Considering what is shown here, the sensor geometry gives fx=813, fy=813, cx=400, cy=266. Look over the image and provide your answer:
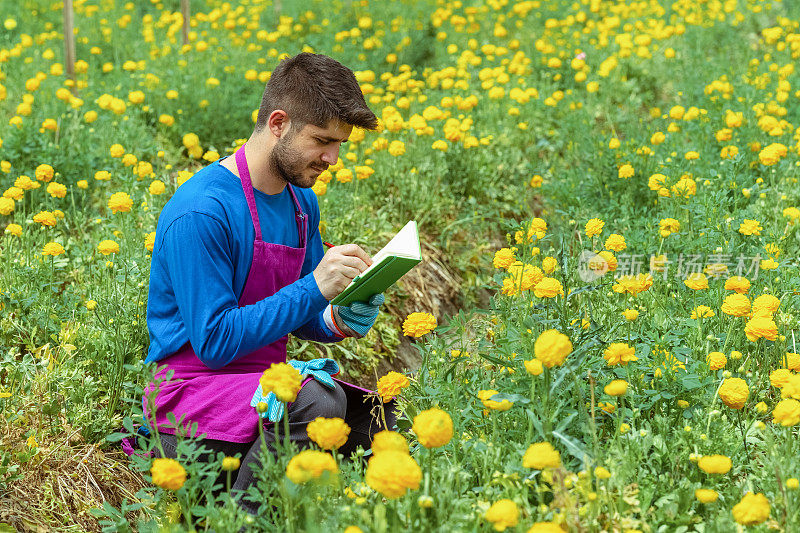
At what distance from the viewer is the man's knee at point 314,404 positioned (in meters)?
2.49

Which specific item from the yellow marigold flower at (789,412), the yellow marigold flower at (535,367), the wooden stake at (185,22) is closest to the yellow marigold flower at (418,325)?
the yellow marigold flower at (535,367)

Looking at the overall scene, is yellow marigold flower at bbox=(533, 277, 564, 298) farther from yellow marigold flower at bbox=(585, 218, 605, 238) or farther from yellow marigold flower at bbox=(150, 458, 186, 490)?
yellow marigold flower at bbox=(150, 458, 186, 490)

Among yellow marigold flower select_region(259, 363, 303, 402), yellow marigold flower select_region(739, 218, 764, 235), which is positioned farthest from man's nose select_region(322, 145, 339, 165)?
yellow marigold flower select_region(739, 218, 764, 235)

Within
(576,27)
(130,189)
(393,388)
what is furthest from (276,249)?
(576,27)

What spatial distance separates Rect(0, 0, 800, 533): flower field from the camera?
198cm

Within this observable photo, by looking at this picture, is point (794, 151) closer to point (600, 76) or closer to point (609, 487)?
point (600, 76)

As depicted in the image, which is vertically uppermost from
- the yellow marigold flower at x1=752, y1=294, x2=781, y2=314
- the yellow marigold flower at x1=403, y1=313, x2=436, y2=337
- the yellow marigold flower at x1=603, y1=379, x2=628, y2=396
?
the yellow marigold flower at x1=403, y1=313, x2=436, y2=337

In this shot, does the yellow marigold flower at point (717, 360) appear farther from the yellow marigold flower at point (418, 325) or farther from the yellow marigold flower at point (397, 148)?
the yellow marigold flower at point (397, 148)

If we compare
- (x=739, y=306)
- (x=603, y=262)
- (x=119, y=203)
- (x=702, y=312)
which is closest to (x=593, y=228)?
(x=603, y=262)

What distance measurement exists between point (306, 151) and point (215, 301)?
1.81 feet

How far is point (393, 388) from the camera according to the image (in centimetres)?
237

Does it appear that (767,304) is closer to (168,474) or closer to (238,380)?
(238,380)

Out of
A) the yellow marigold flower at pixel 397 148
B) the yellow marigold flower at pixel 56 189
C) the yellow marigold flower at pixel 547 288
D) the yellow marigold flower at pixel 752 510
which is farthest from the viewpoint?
the yellow marigold flower at pixel 397 148

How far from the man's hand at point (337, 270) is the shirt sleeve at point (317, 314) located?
420 mm
